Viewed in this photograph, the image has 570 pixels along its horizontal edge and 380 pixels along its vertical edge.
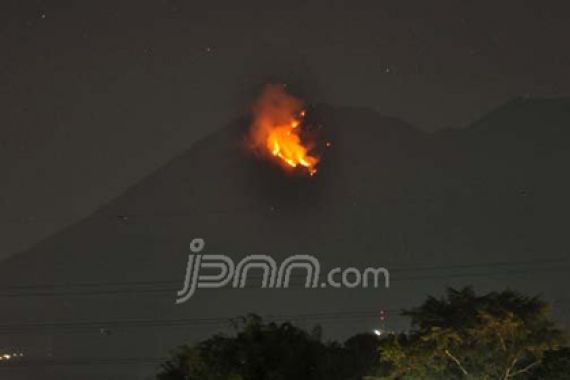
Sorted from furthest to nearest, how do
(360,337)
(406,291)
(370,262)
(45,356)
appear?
1. (406,291)
2. (45,356)
3. (370,262)
4. (360,337)

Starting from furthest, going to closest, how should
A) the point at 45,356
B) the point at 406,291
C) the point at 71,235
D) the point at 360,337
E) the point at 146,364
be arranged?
the point at 71,235
the point at 406,291
the point at 45,356
the point at 146,364
the point at 360,337

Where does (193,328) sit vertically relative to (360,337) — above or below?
above

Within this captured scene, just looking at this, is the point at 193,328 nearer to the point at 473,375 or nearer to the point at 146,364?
the point at 146,364

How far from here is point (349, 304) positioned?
8812 centimetres

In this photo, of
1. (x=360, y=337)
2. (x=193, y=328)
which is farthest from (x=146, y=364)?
(x=360, y=337)

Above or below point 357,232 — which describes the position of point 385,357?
below

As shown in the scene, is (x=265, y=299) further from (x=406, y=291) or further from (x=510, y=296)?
(x=510, y=296)

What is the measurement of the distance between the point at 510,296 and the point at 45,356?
3492 inches

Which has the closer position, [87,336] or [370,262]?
[370,262]

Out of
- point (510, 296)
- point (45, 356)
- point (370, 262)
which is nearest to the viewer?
point (510, 296)

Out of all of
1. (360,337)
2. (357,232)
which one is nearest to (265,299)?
(357,232)

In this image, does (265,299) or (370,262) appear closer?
(370,262)

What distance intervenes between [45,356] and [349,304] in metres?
37.2

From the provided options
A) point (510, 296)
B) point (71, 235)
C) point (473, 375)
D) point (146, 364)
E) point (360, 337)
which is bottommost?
point (473, 375)
